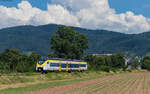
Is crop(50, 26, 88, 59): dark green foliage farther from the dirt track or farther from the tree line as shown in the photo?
the dirt track

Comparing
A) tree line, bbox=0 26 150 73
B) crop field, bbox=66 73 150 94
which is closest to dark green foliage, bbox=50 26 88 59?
tree line, bbox=0 26 150 73

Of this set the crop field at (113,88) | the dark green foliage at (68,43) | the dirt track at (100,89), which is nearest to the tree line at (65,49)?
the dark green foliage at (68,43)

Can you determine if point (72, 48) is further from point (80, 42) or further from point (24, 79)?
point (24, 79)

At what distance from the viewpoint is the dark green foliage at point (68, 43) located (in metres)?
86.3

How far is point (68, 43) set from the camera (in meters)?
86.2

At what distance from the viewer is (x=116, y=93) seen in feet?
73.7

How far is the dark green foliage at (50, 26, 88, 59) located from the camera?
8631 cm

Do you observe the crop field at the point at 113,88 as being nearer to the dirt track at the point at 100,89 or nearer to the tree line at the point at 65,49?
the dirt track at the point at 100,89

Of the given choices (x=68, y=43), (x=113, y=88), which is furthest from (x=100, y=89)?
(x=68, y=43)

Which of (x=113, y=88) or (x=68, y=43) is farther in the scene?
(x=68, y=43)

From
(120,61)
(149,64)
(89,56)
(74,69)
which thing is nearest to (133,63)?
(149,64)

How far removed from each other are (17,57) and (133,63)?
12297cm

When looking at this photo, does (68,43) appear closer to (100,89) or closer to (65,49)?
(65,49)

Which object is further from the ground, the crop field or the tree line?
the tree line
